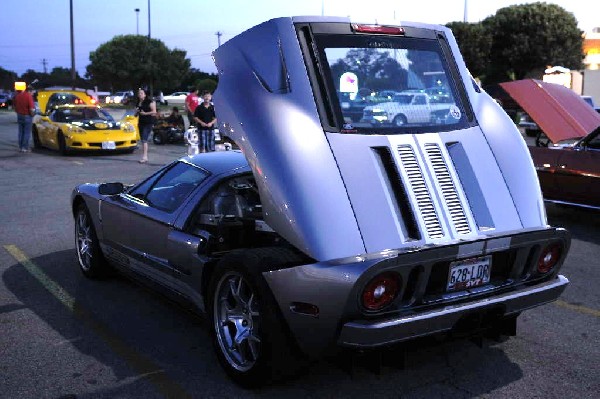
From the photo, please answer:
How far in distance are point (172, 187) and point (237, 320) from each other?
61.1 inches

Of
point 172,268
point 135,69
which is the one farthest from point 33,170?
point 135,69

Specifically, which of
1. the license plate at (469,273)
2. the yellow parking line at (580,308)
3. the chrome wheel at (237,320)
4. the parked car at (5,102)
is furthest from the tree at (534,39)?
the chrome wheel at (237,320)

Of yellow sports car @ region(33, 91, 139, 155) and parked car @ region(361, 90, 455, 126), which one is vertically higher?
parked car @ region(361, 90, 455, 126)

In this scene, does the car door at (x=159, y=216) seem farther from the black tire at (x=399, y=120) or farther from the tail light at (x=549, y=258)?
the tail light at (x=549, y=258)

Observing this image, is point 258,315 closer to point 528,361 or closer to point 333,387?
point 333,387

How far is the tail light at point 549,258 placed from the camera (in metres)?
3.70

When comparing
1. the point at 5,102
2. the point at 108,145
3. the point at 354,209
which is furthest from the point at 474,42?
the point at 354,209

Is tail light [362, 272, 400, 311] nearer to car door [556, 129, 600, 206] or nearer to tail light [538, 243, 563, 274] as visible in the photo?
tail light [538, 243, 563, 274]

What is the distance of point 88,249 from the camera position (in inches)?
223

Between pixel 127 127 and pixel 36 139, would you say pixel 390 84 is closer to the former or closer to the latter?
pixel 127 127

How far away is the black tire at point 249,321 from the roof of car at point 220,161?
105 cm

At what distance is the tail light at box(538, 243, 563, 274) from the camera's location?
3.70 meters

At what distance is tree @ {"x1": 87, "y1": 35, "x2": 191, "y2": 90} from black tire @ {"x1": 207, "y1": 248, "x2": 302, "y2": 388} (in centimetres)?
6712

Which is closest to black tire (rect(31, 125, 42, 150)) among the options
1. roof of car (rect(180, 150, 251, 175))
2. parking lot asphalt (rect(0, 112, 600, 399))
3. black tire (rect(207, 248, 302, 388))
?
parking lot asphalt (rect(0, 112, 600, 399))
